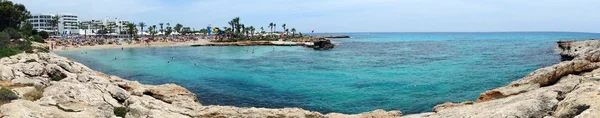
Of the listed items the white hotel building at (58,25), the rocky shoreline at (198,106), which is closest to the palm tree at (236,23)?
the white hotel building at (58,25)

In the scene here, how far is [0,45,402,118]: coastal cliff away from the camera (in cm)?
1298

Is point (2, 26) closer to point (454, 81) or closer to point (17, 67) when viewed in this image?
point (17, 67)

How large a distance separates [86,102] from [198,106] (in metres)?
5.48

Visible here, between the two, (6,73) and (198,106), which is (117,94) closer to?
(198,106)

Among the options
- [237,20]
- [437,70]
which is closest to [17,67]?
[437,70]

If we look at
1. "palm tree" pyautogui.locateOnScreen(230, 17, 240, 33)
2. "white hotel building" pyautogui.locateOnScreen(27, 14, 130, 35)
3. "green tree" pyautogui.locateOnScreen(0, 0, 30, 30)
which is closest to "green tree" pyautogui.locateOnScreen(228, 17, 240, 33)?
"palm tree" pyautogui.locateOnScreen(230, 17, 240, 33)

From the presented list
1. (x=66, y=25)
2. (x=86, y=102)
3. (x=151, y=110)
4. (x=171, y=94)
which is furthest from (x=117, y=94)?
(x=66, y=25)

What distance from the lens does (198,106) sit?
19.7 m

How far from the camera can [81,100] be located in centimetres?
1533

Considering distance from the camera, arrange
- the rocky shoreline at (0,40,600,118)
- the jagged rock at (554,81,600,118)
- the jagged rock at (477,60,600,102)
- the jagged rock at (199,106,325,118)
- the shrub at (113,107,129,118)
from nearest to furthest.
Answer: the jagged rock at (554,81,600,118), the rocky shoreline at (0,40,600,118), the shrub at (113,107,129,118), the jagged rock at (199,106,325,118), the jagged rock at (477,60,600,102)

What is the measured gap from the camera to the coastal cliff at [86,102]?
13.0 metres

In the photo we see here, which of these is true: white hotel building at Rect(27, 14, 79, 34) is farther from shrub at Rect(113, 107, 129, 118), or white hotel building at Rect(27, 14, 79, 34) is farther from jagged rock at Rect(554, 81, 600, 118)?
jagged rock at Rect(554, 81, 600, 118)

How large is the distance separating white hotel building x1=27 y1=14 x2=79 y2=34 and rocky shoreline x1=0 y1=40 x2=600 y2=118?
521 ft

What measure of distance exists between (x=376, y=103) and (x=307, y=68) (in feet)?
84.4
